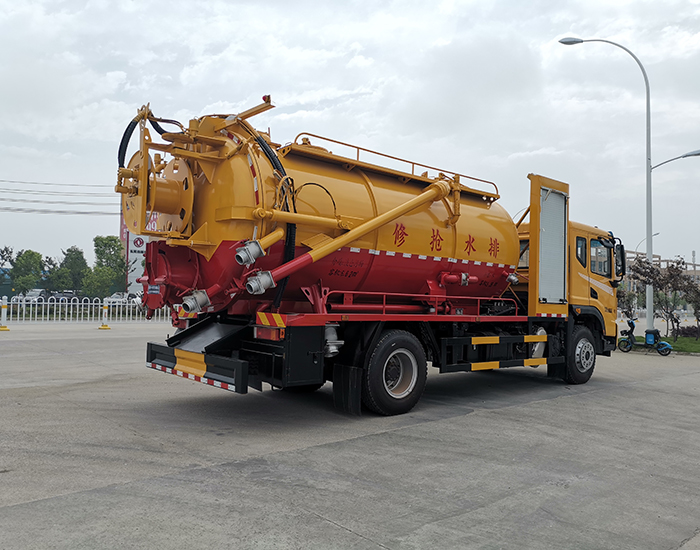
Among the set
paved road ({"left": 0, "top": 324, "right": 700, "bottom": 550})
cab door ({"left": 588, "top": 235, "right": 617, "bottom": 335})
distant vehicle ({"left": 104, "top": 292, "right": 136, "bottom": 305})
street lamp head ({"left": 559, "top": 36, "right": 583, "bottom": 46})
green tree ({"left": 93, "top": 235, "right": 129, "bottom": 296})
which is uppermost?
street lamp head ({"left": 559, "top": 36, "right": 583, "bottom": 46})

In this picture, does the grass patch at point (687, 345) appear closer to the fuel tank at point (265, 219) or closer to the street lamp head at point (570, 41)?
the street lamp head at point (570, 41)

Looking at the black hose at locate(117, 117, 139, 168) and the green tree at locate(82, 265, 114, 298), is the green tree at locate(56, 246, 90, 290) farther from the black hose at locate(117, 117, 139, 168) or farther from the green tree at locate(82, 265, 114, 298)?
the black hose at locate(117, 117, 139, 168)

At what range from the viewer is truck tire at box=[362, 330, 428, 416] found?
7129 millimetres

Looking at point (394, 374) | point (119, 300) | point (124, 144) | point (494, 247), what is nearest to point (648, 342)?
point (494, 247)

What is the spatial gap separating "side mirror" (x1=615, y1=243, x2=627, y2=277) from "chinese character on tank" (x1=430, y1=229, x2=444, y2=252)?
16.5 ft

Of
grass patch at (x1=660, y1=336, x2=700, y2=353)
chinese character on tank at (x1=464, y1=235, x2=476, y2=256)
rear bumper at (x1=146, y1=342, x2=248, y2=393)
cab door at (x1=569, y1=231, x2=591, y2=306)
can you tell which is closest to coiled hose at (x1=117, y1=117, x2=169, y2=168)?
rear bumper at (x1=146, y1=342, x2=248, y2=393)

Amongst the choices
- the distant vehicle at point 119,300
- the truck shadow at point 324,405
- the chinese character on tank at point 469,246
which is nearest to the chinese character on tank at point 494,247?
the chinese character on tank at point 469,246

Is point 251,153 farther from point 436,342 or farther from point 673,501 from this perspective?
point 673,501

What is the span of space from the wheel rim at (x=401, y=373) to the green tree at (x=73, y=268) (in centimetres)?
5925

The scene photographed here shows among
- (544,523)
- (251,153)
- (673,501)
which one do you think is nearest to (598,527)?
(544,523)

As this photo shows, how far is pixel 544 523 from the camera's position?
4086mm

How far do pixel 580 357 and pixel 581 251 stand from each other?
197cm

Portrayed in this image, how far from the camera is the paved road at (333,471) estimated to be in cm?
379

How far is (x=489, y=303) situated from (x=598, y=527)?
6.09 metres
